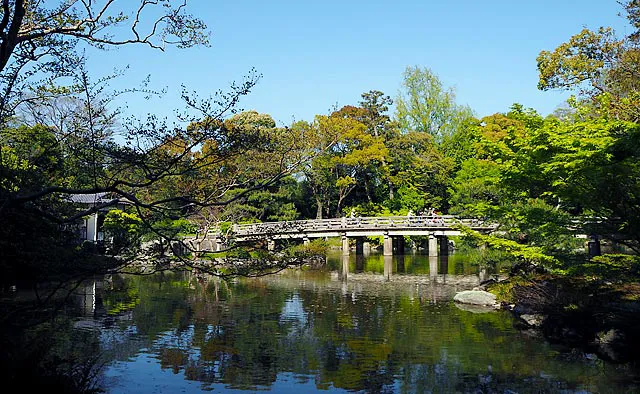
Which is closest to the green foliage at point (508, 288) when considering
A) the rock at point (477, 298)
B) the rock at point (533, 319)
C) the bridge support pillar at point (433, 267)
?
the rock at point (477, 298)

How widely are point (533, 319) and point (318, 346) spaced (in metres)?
5.40

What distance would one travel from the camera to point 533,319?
44.7 ft

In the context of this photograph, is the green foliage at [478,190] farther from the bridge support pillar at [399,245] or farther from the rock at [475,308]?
the bridge support pillar at [399,245]

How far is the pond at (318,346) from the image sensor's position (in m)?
9.17

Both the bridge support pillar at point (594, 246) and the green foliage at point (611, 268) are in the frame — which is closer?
the green foliage at point (611, 268)

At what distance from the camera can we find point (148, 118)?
7.14 meters

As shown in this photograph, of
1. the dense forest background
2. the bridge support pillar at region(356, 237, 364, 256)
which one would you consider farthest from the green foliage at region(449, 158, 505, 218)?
the bridge support pillar at region(356, 237, 364, 256)

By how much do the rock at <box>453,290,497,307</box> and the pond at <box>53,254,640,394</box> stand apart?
37 cm

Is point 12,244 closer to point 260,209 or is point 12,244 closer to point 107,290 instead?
point 107,290

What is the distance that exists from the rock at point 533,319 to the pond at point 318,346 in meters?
0.36

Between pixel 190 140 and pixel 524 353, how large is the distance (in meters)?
7.57

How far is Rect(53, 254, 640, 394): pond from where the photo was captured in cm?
917

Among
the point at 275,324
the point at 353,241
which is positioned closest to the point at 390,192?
the point at 353,241

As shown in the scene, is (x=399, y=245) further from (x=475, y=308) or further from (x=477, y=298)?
(x=475, y=308)
